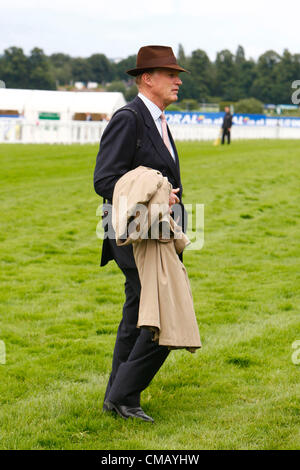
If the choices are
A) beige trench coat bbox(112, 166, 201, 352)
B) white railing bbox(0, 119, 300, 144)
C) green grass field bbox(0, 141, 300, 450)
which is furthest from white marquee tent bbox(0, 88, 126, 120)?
beige trench coat bbox(112, 166, 201, 352)

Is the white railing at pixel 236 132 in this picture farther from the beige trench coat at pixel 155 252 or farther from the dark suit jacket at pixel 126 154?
the beige trench coat at pixel 155 252

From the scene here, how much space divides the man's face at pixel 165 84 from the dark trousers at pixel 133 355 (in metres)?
1.08

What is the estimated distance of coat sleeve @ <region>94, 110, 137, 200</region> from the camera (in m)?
4.35

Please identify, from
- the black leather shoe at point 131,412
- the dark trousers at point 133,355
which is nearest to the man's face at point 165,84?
the dark trousers at point 133,355

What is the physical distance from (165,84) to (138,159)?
0.51 metres

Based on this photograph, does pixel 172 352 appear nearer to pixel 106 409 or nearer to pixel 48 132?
pixel 106 409

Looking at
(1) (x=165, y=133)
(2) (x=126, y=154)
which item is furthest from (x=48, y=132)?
(2) (x=126, y=154)

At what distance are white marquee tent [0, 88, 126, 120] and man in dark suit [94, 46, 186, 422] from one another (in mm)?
35070

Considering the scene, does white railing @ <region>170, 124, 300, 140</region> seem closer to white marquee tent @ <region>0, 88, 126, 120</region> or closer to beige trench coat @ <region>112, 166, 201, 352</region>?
white marquee tent @ <region>0, 88, 126, 120</region>

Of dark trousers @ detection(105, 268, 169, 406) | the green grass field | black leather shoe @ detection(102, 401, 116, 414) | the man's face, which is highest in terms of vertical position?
the man's face

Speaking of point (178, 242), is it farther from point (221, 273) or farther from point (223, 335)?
point (221, 273)

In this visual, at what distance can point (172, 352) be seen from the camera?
6168mm

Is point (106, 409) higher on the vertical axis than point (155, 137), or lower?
lower

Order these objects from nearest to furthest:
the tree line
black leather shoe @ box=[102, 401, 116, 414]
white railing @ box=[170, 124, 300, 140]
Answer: black leather shoe @ box=[102, 401, 116, 414], white railing @ box=[170, 124, 300, 140], the tree line
